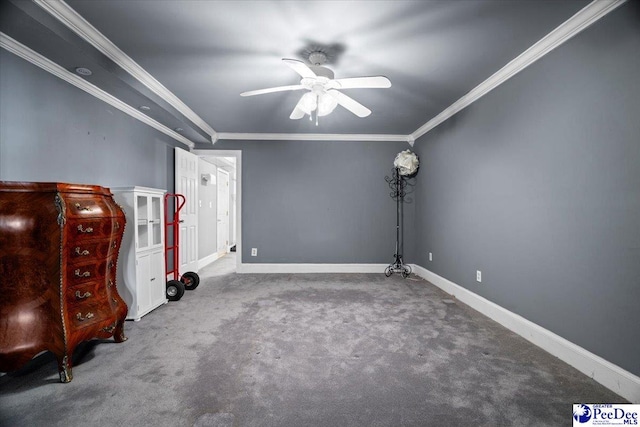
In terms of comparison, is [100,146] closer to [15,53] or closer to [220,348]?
[15,53]

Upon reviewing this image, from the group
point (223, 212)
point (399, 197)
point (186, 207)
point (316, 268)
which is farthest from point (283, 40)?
point (223, 212)

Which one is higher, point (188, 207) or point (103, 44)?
point (103, 44)

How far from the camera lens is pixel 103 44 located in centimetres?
221

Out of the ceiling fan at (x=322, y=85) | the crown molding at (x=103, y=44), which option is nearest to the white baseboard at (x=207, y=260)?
the crown molding at (x=103, y=44)

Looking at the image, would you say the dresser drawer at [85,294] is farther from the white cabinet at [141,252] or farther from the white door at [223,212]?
the white door at [223,212]

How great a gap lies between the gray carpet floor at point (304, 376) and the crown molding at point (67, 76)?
2.24 meters

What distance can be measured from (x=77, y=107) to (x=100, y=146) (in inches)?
16.1

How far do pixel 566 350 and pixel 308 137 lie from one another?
422 cm

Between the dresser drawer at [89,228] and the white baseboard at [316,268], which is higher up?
the dresser drawer at [89,228]

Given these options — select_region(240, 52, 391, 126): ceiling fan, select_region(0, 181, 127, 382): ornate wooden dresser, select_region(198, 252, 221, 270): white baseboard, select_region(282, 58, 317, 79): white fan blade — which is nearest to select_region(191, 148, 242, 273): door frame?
select_region(198, 252, 221, 270): white baseboard

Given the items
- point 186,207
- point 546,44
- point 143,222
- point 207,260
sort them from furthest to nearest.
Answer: point 207,260 < point 186,207 < point 143,222 < point 546,44

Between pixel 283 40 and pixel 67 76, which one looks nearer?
pixel 283 40

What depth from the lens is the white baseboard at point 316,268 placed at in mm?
4945

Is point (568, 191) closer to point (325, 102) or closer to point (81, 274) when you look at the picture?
point (325, 102)
